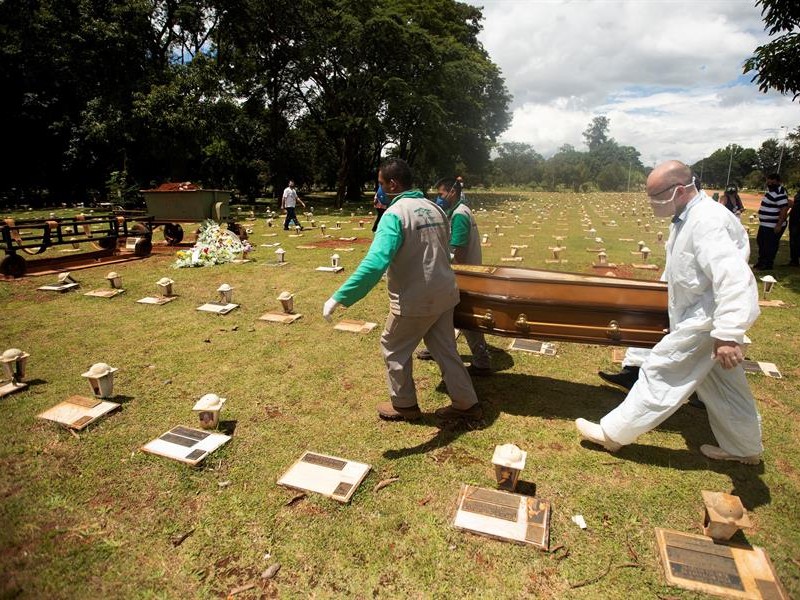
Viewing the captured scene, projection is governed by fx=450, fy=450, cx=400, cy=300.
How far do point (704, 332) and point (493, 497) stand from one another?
1670 millimetres

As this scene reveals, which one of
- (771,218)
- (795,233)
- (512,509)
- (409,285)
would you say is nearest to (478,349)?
(409,285)

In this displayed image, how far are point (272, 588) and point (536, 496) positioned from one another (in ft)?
5.43

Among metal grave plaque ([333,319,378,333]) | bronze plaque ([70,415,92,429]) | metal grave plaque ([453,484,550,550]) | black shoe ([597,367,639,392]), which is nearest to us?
metal grave plaque ([453,484,550,550])

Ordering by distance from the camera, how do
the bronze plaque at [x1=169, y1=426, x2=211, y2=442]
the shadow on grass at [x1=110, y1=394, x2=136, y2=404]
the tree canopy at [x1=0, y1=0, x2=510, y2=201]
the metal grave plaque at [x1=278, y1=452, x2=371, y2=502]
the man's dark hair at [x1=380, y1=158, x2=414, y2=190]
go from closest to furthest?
the metal grave plaque at [x1=278, y1=452, x2=371, y2=502] < the man's dark hair at [x1=380, y1=158, x2=414, y2=190] < the bronze plaque at [x1=169, y1=426, x2=211, y2=442] < the shadow on grass at [x1=110, y1=394, x2=136, y2=404] < the tree canopy at [x1=0, y1=0, x2=510, y2=201]

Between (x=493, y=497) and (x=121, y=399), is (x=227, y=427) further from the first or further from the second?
(x=493, y=497)

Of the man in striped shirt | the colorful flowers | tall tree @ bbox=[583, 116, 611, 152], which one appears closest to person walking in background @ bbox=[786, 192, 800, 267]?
the man in striped shirt

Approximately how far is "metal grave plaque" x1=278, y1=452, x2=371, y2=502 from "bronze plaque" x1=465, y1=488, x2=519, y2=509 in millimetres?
720

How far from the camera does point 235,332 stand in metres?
5.76

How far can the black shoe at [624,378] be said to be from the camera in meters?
4.34

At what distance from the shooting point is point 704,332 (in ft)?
9.20

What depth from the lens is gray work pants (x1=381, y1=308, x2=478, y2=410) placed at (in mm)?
3400

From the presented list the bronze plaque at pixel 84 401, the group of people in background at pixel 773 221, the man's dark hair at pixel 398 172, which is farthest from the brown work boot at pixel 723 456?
the group of people in background at pixel 773 221

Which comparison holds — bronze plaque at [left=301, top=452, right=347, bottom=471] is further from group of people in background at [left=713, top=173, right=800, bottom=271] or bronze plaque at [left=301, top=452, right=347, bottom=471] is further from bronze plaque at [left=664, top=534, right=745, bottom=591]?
group of people in background at [left=713, top=173, right=800, bottom=271]

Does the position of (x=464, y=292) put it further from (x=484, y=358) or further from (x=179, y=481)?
(x=179, y=481)
